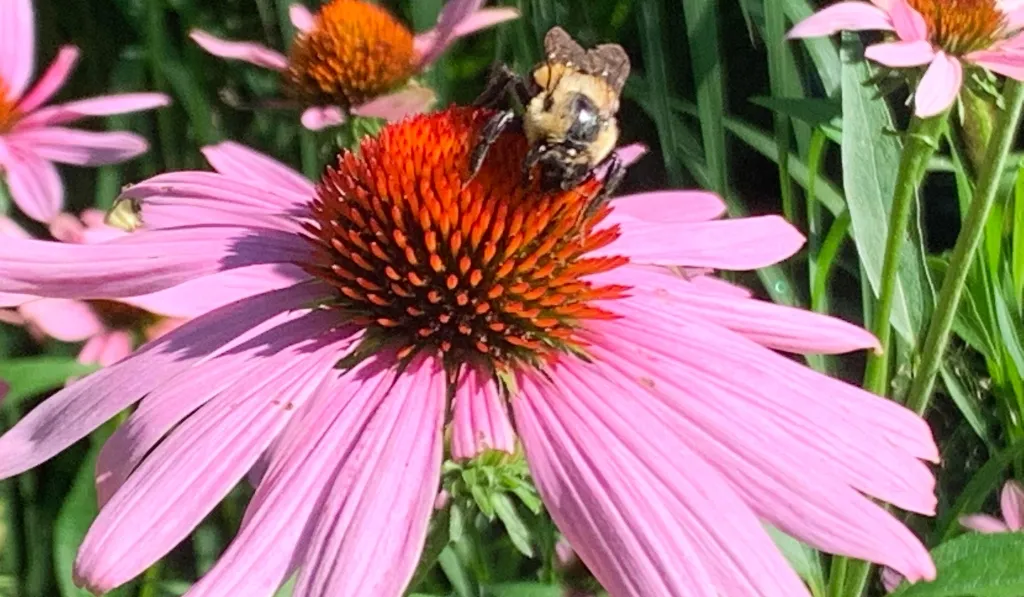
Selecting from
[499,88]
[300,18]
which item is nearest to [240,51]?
[300,18]

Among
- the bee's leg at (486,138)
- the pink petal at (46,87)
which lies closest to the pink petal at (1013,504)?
the bee's leg at (486,138)

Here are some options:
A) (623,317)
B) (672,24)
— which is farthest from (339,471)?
(672,24)

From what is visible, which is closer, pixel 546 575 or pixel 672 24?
pixel 546 575

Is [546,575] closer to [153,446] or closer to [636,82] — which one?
[153,446]

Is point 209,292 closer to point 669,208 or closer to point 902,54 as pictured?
point 669,208

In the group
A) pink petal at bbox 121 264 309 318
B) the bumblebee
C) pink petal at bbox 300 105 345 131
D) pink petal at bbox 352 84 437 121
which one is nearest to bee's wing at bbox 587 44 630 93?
the bumblebee

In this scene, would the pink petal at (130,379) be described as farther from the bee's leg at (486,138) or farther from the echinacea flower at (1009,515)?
the echinacea flower at (1009,515)
